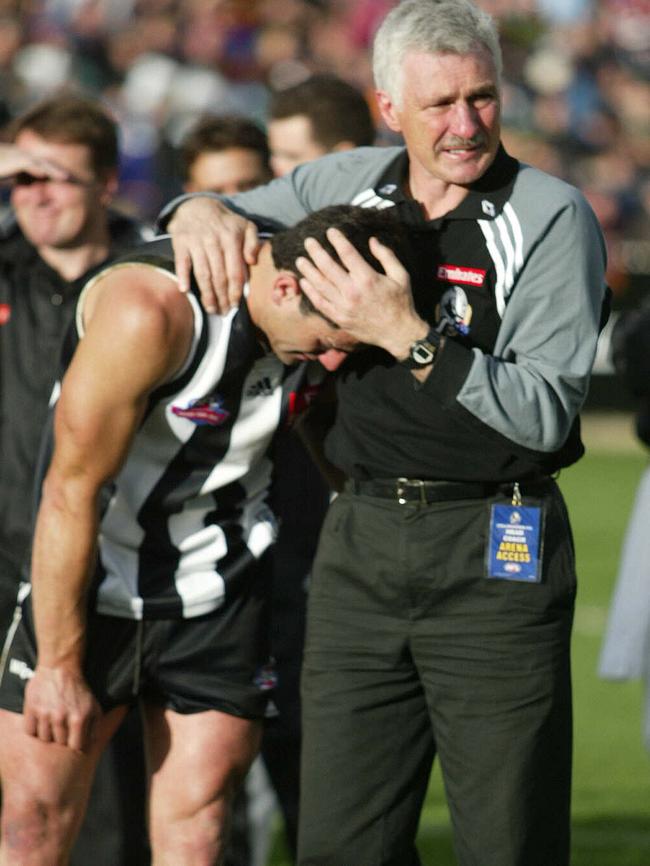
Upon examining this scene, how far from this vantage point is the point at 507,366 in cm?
353

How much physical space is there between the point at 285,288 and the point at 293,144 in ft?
7.12

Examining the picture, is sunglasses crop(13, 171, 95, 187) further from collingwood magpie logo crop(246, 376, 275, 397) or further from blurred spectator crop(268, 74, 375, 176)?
collingwood magpie logo crop(246, 376, 275, 397)

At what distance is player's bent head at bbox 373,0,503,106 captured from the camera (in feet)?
12.0

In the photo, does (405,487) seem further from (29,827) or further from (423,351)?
(29,827)

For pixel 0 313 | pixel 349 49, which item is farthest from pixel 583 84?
pixel 0 313

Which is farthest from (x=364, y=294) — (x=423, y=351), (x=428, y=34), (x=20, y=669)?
(x=20, y=669)

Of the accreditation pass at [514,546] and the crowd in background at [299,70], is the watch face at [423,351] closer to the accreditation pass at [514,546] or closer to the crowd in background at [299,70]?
the accreditation pass at [514,546]

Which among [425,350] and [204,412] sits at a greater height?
[425,350]

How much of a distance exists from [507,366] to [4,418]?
2.23m

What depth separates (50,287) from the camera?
17.7 feet

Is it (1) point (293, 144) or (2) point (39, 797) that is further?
(1) point (293, 144)

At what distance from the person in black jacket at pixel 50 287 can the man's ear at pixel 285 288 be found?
62.2 inches

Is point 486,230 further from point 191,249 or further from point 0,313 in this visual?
point 0,313

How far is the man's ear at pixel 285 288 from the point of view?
3734mm
